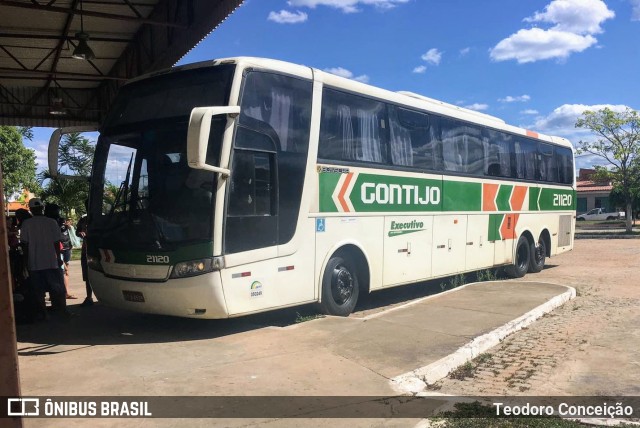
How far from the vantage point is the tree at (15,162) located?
4081 cm

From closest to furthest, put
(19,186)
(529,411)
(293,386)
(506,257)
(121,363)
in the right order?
1. (529,411)
2. (293,386)
3. (121,363)
4. (506,257)
5. (19,186)

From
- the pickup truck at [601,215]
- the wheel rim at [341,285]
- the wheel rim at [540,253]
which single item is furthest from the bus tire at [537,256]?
the pickup truck at [601,215]

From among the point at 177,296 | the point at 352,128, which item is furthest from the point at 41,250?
the point at 352,128

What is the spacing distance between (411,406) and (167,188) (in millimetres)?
3854

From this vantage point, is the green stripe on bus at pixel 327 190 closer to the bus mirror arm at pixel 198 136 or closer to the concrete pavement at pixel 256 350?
the concrete pavement at pixel 256 350

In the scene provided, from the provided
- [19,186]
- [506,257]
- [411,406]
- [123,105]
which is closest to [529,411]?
[411,406]

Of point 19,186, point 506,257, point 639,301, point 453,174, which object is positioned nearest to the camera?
point 639,301

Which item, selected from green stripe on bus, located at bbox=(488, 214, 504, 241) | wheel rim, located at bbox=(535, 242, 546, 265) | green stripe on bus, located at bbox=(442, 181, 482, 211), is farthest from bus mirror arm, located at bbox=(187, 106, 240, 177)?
wheel rim, located at bbox=(535, 242, 546, 265)

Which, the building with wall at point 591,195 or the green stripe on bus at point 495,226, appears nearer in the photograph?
the green stripe on bus at point 495,226

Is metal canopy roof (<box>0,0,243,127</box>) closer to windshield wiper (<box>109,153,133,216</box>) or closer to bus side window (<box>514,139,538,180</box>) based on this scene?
windshield wiper (<box>109,153,133,216</box>)

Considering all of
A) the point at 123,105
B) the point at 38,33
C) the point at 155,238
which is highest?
the point at 38,33

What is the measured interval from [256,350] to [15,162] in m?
42.9

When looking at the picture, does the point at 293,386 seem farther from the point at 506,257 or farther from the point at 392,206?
the point at 506,257

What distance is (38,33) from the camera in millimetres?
11859
